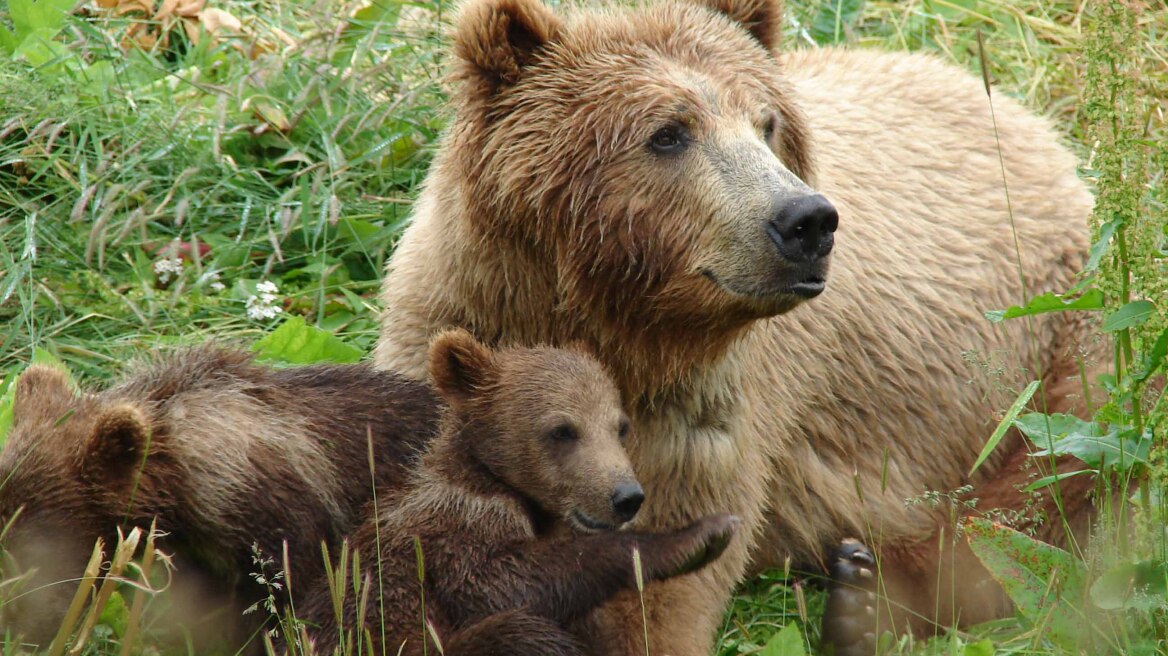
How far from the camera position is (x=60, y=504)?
3881mm

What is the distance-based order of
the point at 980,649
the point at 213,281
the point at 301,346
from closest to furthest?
the point at 980,649 → the point at 301,346 → the point at 213,281

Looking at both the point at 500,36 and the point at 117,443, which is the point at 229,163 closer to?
the point at 500,36

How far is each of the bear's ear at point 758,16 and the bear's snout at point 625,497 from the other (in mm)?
1577

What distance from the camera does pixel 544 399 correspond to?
412 centimetres

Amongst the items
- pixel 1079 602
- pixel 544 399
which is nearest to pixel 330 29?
pixel 544 399

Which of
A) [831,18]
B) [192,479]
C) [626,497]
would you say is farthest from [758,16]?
[831,18]

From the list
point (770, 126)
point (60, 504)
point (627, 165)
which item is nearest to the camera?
point (60, 504)

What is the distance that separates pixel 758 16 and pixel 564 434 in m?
1.54

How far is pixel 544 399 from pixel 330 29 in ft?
11.2

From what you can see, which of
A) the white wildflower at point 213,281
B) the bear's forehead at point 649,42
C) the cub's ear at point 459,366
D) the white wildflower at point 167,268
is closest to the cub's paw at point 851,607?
the cub's ear at point 459,366

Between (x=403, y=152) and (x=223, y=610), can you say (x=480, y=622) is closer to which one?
(x=223, y=610)

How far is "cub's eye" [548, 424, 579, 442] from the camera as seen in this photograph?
4078mm

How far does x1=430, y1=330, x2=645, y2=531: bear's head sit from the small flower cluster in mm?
1923

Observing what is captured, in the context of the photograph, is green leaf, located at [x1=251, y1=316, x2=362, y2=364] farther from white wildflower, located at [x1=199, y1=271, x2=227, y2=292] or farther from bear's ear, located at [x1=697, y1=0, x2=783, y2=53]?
bear's ear, located at [x1=697, y1=0, x2=783, y2=53]
